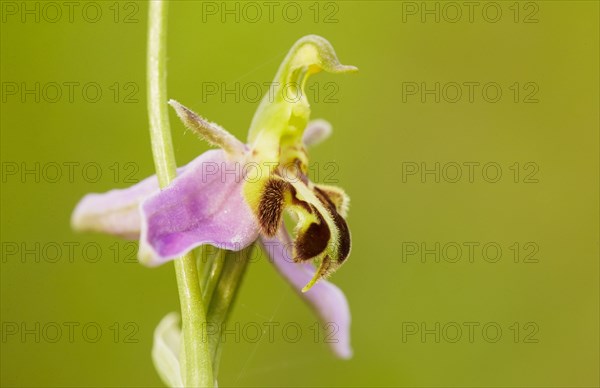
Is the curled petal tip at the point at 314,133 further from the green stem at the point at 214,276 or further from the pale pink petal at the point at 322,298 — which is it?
the green stem at the point at 214,276

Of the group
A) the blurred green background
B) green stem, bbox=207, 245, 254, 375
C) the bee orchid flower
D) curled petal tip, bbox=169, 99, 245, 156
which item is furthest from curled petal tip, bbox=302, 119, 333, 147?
the blurred green background

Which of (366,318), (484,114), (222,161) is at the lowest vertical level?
(366,318)

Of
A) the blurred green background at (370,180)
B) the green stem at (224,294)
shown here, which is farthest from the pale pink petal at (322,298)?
the blurred green background at (370,180)

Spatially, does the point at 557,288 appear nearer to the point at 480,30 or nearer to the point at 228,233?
the point at 480,30

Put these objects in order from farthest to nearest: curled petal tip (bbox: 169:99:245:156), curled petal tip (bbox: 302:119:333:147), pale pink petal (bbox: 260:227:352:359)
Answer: curled petal tip (bbox: 302:119:333:147) → pale pink petal (bbox: 260:227:352:359) → curled petal tip (bbox: 169:99:245:156)

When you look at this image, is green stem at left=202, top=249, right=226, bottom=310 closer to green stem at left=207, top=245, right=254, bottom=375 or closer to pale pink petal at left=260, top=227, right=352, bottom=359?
green stem at left=207, top=245, right=254, bottom=375

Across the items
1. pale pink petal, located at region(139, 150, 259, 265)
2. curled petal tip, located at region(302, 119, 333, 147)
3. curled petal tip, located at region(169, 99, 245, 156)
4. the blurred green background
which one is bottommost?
the blurred green background

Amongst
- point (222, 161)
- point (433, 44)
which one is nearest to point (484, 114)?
point (433, 44)
